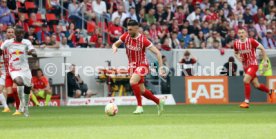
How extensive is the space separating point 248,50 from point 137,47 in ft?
19.6

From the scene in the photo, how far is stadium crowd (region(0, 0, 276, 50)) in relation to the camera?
98.0 ft

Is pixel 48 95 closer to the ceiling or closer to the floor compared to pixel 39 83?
closer to the floor

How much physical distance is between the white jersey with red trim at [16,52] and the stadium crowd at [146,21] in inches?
265

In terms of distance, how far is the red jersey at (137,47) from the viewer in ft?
65.7

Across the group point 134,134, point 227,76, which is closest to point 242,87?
point 227,76

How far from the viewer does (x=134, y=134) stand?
13.0m

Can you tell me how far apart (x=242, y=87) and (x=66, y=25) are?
274 inches

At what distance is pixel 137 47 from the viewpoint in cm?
2005

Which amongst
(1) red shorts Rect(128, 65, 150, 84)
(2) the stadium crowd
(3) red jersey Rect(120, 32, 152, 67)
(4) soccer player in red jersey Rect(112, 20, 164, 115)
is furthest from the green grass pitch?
(2) the stadium crowd

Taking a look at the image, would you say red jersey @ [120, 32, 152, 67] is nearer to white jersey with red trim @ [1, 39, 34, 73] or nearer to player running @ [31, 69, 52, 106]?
white jersey with red trim @ [1, 39, 34, 73]

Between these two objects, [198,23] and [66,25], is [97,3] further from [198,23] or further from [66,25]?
[198,23]

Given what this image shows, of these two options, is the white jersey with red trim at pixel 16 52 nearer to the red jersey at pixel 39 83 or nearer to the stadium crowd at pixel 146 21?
the stadium crowd at pixel 146 21

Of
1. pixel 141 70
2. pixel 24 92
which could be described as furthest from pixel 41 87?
pixel 141 70

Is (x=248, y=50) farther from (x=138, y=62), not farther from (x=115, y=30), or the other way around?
(x=115, y=30)
